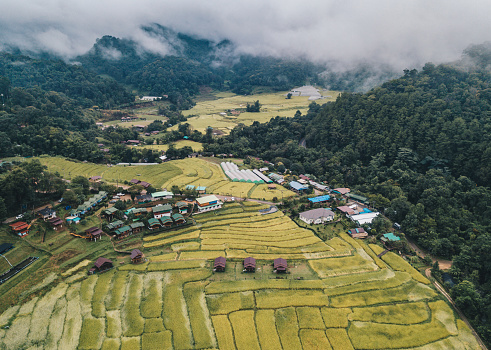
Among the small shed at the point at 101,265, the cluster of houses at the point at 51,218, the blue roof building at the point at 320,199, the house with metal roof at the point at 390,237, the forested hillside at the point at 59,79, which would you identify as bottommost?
the house with metal roof at the point at 390,237

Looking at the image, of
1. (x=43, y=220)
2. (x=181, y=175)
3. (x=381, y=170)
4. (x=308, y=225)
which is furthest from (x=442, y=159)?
(x=43, y=220)

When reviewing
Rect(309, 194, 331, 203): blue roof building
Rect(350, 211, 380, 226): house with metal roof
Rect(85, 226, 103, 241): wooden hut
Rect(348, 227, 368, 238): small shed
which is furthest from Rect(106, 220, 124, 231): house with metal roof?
Rect(350, 211, 380, 226): house with metal roof

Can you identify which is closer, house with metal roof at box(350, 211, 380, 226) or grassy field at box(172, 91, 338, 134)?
house with metal roof at box(350, 211, 380, 226)

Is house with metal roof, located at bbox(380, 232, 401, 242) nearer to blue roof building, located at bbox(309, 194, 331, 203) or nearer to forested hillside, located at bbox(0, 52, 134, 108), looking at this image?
blue roof building, located at bbox(309, 194, 331, 203)

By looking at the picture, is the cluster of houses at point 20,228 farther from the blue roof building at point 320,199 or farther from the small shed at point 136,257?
the blue roof building at point 320,199

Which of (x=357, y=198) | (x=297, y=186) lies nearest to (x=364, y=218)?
(x=357, y=198)

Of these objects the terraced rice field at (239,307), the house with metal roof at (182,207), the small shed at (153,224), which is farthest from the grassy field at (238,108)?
the terraced rice field at (239,307)

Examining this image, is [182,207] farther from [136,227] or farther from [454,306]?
[454,306]
